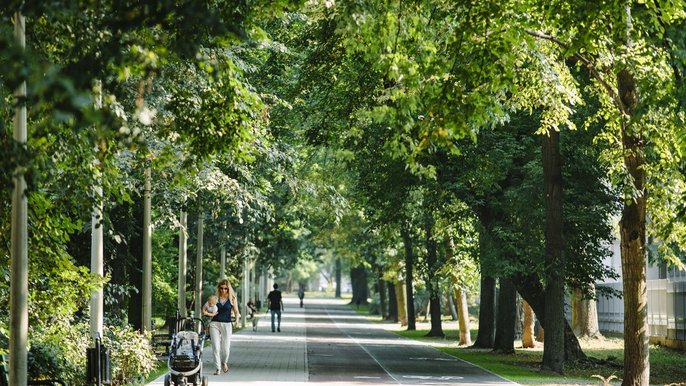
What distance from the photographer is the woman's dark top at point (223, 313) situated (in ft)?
77.3

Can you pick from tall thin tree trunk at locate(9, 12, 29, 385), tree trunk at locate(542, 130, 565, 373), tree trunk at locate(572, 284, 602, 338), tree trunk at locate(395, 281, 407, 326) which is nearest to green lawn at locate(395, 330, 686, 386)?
tree trunk at locate(542, 130, 565, 373)

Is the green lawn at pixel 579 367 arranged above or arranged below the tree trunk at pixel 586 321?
below

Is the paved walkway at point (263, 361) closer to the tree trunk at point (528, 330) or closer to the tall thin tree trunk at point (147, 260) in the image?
the tall thin tree trunk at point (147, 260)

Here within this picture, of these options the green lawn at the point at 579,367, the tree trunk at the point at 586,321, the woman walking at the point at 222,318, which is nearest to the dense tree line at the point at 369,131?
the green lawn at the point at 579,367

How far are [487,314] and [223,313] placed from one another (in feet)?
61.5

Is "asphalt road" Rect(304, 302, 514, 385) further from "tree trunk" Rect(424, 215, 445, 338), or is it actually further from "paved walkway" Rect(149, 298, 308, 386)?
"tree trunk" Rect(424, 215, 445, 338)

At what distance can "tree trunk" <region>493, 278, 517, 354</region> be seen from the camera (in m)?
37.0

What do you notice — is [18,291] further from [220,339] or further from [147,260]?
[147,260]

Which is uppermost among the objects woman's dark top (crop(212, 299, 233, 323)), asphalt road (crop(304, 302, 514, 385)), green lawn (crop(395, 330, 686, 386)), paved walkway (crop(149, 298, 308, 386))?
woman's dark top (crop(212, 299, 233, 323))

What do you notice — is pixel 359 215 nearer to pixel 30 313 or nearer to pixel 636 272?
pixel 636 272

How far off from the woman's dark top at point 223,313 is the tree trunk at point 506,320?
1475cm

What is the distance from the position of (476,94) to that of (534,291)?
18.1 metres

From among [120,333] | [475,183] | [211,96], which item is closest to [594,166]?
[475,183]

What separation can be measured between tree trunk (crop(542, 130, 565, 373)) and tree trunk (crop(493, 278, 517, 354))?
8.13 metres
